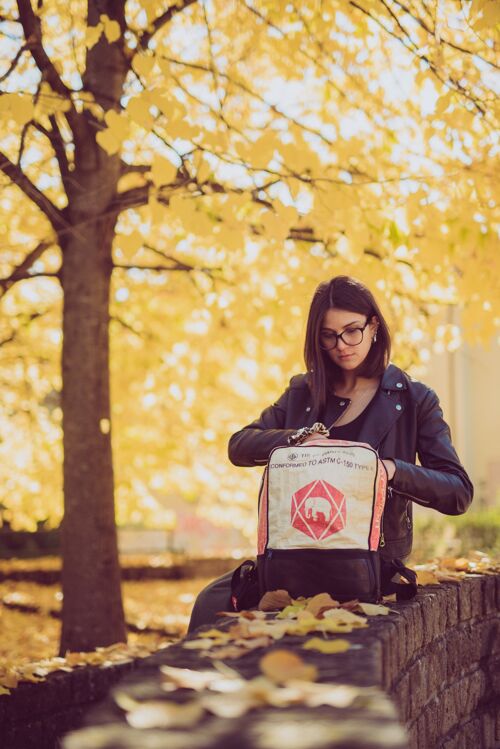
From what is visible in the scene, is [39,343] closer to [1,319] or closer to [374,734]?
[1,319]

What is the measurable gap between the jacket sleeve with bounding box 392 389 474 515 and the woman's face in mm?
306

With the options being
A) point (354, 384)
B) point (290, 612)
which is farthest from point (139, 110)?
point (290, 612)

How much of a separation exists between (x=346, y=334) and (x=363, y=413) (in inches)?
12.3

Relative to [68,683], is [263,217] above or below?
above

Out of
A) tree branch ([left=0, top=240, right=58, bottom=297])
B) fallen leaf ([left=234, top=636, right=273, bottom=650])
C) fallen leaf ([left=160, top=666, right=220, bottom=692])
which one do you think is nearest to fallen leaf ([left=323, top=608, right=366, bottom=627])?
fallen leaf ([left=234, top=636, right=273, bottom=650])

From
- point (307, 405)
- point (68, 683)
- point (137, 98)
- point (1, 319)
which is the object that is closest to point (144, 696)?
point (307, 405)

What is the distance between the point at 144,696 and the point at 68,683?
8.64 feet

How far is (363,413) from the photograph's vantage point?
3.65 meters

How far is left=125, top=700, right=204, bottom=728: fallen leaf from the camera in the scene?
5.87ft

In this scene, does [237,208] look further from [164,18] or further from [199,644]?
[199,644]

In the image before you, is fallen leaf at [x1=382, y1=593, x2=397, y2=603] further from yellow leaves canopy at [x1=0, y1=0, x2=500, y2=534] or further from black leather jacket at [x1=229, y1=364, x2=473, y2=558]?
yellow leaves canopy at [x1=0, y1=0, x2=500, y2=534]

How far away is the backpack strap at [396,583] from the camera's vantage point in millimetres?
3321

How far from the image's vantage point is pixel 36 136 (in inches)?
296

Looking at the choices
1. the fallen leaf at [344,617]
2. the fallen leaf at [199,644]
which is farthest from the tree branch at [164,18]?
the fallen leaf at [199,644]
